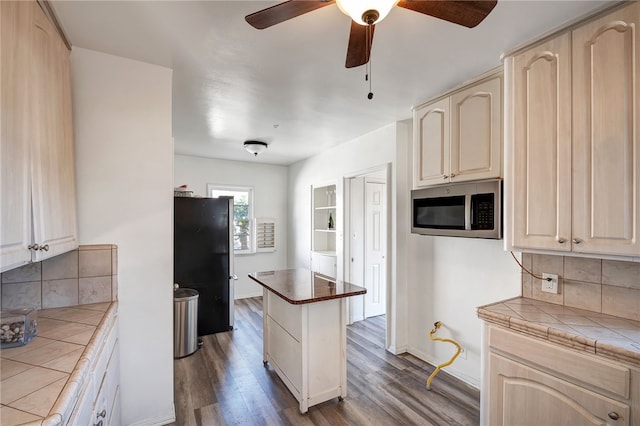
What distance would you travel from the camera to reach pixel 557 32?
159cm

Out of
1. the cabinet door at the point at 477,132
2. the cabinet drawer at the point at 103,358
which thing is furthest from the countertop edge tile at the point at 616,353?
the cabinet drawer at the point at 103,358

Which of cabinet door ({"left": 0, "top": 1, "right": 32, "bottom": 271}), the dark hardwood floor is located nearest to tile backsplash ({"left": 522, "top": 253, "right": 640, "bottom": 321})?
the dark hardwood floor

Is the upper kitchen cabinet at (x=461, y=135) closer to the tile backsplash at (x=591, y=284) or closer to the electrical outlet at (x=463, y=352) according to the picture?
the tile backsplash at (x=591, y=284)

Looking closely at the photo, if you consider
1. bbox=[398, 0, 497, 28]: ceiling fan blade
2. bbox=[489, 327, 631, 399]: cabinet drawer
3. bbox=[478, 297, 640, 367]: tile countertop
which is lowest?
bbox=[489, 327, 631, 399]: cabinet drawer

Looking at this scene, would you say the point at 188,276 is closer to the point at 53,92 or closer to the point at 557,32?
the point at 53,92

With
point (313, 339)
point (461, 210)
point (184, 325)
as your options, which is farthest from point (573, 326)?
A: point (184, 325)

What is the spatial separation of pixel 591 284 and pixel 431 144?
1382mm

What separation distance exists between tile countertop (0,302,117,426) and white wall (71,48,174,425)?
1.38ft

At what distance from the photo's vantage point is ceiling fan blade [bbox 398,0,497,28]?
3.58 feet

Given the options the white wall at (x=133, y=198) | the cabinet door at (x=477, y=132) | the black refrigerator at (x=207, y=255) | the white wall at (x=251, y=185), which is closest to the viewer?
the white wall at (x=133, y=198)

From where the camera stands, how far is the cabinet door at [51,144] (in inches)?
49.1

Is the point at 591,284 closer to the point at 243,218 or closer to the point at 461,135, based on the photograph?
the point at 461,135

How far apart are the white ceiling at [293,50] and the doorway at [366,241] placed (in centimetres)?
135

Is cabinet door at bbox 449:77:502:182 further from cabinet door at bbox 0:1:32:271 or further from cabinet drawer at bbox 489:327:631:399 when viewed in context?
cabinet door at bbox 0:1:32:271
